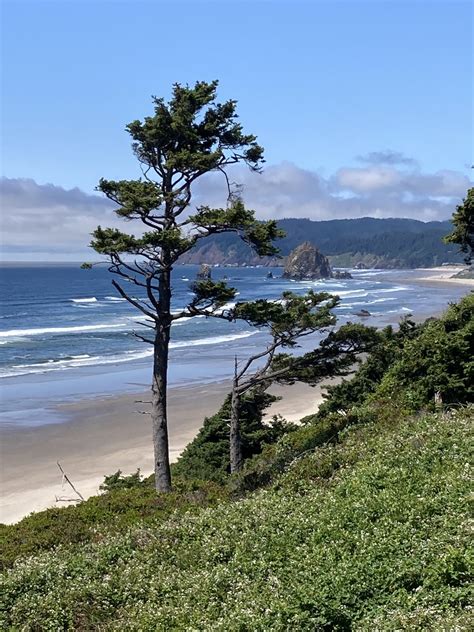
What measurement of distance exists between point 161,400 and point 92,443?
13110 mm

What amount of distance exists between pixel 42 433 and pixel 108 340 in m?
27.0

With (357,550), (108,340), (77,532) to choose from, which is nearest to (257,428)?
(77,532)

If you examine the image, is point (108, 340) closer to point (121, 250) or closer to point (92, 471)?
point (92, 471)

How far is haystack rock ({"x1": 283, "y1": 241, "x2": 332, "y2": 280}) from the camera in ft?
610

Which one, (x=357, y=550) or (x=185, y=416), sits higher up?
(x=357, y=550)

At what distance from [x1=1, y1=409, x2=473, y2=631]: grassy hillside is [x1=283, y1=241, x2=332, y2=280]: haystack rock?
6933 inches

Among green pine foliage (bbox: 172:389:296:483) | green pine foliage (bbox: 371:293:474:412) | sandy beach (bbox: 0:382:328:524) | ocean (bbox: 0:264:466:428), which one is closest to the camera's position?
green pine foliage (bbox: 371:293:474:412)

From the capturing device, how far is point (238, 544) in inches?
306

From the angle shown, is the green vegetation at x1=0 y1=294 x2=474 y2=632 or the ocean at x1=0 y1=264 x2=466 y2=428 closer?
the green vegetation at x1=0 y1=294 x2=474 y2=632

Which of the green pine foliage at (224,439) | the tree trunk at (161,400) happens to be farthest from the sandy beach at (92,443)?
the tree trunk at (161,400)

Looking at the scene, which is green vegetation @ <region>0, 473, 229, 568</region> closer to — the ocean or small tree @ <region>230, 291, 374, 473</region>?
the ocean

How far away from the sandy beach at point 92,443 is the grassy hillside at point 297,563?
10154 mm

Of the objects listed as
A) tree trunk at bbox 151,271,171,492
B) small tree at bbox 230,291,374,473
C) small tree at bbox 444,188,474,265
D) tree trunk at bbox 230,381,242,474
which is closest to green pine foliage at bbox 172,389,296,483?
tree trunk at bbox 230,381,242,474

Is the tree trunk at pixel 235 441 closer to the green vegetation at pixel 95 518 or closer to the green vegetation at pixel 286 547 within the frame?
the green vegetation at pixel 286 547
